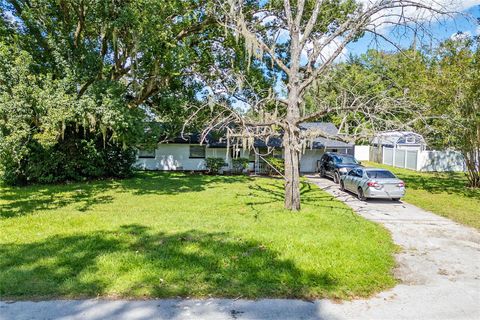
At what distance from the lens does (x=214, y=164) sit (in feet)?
74.1

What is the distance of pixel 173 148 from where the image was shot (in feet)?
78.9

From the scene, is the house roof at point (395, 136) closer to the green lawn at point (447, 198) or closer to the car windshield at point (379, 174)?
the car windshield at point (379, 174)

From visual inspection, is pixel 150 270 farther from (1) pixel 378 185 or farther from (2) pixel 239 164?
(2) pixel 239 164

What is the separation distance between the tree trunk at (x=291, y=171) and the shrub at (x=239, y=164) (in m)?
12.7

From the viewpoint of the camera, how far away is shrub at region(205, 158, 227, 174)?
2258 centimetres

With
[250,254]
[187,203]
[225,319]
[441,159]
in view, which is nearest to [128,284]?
[225,319]

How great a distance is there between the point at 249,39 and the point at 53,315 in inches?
313

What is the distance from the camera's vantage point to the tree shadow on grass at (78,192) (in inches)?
424

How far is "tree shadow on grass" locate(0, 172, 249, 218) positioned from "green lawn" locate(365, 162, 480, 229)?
377 inches

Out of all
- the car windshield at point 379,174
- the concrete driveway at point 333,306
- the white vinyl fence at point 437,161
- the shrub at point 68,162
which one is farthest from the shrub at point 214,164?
the concrete driveway at point 333,306

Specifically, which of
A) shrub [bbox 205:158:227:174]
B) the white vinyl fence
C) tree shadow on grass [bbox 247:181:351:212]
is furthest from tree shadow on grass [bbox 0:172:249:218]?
the white vinyl fence

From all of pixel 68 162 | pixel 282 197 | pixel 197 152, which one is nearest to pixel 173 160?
pixel 197 152

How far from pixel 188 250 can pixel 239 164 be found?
16.7 metres

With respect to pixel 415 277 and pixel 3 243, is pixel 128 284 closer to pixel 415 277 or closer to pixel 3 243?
pixel 3 243
